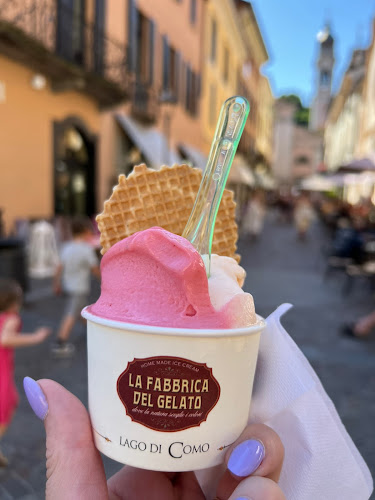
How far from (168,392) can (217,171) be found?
61 centimetres

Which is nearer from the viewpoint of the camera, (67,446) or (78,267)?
(67,446)

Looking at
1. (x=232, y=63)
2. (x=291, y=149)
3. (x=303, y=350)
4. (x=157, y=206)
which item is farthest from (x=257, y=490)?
(x=291, y=149)

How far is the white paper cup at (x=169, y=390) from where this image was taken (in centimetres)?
108

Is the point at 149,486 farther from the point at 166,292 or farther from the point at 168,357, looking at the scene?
the point at 166,292

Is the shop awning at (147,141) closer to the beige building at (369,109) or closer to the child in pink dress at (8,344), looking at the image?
the child in pink dress at (8,344)

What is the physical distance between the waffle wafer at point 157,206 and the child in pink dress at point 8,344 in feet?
7.61

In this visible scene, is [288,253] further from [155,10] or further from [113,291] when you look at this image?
[113,291]

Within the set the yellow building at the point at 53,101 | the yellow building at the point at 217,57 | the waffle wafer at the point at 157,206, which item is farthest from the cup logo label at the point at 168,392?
the yellow building at the point at 217,57

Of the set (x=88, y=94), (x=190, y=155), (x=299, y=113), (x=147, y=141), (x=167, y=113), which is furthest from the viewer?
(x=299, y=113)

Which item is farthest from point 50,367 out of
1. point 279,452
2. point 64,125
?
point 64,125

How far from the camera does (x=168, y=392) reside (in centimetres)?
110

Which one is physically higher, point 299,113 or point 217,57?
point 299,113

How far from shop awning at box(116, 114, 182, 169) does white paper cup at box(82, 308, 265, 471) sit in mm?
12704

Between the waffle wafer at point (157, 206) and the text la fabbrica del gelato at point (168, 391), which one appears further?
the waffle wafer at point (157, 206)
